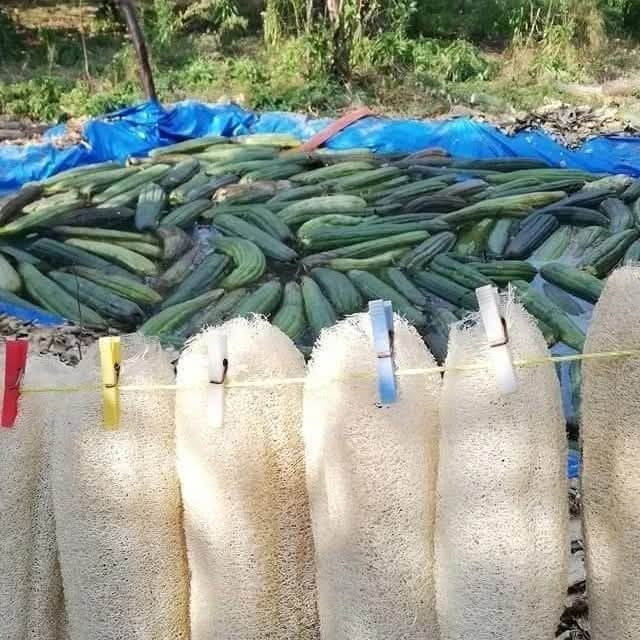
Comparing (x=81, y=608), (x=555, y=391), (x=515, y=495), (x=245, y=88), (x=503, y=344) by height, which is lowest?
(x=245, y=88)

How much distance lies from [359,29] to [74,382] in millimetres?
9337

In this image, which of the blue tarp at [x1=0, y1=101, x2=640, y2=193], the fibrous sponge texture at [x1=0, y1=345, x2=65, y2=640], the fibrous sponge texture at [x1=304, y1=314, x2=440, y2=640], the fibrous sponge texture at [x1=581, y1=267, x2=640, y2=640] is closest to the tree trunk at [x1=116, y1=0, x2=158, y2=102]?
the blue tarp at [x1=0, y1=101, x2=640, y2=193]

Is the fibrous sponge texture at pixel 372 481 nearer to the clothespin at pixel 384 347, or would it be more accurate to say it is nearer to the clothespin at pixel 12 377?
the clothespin at pixel 384 347

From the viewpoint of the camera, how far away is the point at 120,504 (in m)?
1.45

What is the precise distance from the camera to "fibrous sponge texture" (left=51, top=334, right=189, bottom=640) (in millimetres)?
1442

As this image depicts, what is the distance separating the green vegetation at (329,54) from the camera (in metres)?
9.46

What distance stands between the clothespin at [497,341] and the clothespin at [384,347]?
157 millimetres

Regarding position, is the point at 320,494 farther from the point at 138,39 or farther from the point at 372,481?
the point at 138,39

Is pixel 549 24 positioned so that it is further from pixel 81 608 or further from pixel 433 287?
pixel 81 608

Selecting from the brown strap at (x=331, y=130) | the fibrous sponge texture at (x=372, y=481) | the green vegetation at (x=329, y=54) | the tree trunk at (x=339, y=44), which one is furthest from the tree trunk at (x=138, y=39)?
the fibrous sponge texture at (x=372, y=481)

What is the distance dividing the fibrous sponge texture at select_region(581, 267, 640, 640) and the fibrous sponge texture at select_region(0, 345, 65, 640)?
3.24ft

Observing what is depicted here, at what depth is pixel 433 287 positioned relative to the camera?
4.77 metres

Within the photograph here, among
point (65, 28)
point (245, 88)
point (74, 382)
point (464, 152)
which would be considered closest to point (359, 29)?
point (245, 88)

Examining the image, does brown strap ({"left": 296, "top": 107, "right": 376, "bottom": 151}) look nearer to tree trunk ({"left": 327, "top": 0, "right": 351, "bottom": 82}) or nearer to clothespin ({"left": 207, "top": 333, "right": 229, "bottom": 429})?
tree trunk ({"left": 327, "top": 0, "right": 351, "bottom": 82})
